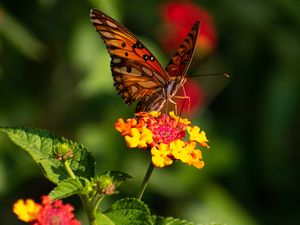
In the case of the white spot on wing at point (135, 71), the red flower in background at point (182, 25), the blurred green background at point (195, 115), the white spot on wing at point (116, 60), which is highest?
the red flower in background at point (182, 25)

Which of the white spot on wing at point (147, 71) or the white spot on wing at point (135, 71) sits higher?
the white spot on wing at point (147, 71)

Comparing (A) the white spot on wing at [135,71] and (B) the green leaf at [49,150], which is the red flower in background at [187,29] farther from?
(B) the green leaf at [49,150]

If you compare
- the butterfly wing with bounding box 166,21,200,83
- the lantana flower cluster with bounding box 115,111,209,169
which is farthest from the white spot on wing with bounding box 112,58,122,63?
the lantana flower cluster with bounding box 115,111,209,169

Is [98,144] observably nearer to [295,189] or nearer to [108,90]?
[108,90]

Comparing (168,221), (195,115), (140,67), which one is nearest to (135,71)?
(140,67)

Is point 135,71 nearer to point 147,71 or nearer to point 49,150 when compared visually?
point 147,71

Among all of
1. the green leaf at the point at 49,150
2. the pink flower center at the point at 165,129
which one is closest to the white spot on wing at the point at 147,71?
the pink flower center at the point at 165,129

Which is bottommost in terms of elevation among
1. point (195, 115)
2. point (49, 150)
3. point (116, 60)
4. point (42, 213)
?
point (195, 115)

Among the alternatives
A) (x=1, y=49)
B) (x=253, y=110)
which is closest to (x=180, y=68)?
(x=1, y=49)
